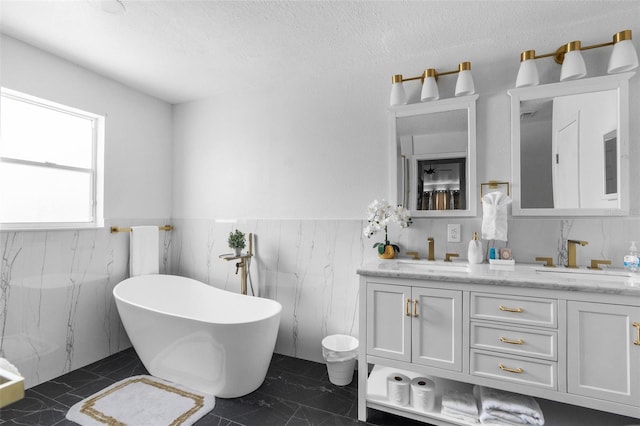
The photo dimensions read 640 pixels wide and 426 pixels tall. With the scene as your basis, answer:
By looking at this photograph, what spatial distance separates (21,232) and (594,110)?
12.6 feet

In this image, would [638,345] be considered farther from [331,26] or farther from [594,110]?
[331,26]

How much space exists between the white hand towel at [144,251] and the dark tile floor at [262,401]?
2.64 ft

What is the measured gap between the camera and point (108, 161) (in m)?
2.84

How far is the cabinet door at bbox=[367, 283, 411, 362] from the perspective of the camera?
186cm

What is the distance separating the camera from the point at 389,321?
1906mm

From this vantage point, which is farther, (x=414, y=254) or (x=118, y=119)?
(x=118, y=119)

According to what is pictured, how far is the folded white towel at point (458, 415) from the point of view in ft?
5.70

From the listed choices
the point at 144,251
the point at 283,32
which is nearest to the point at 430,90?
the point at 283,32

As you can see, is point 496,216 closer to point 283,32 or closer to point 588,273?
point 588,273

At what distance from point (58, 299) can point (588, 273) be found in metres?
3.58

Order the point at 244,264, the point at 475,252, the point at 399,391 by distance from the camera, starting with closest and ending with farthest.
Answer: the point at 399,391
the point at 475,252
the point at 244,264

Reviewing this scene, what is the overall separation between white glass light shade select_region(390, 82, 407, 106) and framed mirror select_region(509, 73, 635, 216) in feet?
2.24

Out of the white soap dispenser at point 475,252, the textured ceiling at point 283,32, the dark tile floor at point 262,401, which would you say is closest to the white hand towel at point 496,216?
the white soap dispenser at point 475,252

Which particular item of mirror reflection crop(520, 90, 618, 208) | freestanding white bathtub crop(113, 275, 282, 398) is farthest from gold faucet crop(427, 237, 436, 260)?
freestanding white bathtub crop(113, 275, 282, 398)
